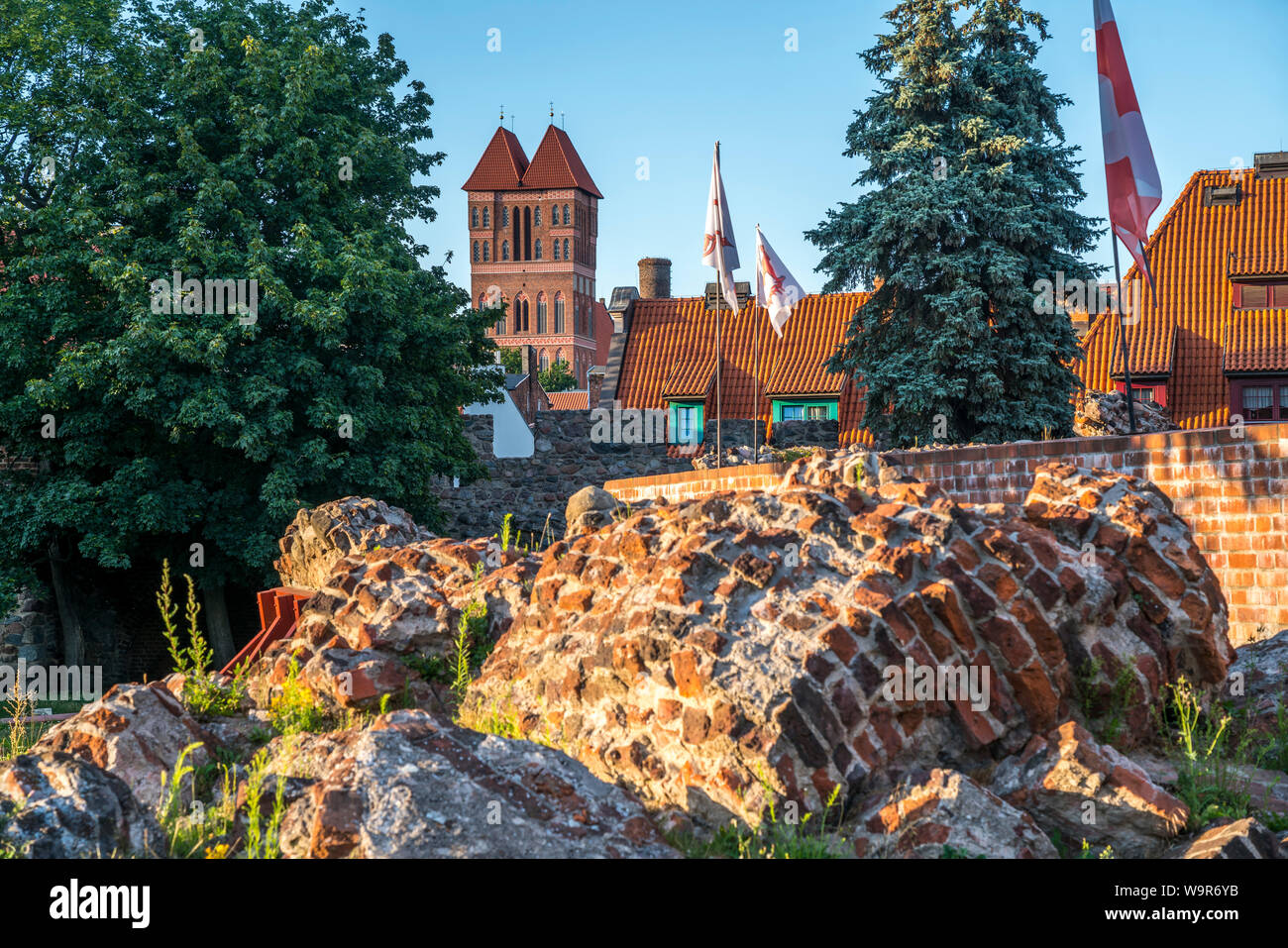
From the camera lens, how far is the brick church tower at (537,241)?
113m

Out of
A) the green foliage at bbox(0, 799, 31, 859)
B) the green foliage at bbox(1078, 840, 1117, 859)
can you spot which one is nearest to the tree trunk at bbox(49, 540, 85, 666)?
the green foliage at bbox(0, 799, 31, 859)

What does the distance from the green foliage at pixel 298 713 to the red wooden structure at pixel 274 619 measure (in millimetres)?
1739

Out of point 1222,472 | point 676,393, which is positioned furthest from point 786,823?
point 676,393

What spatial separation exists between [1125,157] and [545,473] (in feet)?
57.7

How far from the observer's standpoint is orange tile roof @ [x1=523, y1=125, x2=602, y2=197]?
112944mm

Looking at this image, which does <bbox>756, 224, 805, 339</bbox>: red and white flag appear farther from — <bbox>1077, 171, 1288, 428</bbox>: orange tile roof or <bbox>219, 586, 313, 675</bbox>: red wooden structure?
<bbox>1077, 171, 1288, 428</bbox>: orange tile roof

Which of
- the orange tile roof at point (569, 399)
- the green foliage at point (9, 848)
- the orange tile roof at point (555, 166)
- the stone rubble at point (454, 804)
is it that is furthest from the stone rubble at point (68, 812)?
the orange tile roof at point (555, 166)

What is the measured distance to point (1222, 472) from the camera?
364 inches

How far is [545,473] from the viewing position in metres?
27.6

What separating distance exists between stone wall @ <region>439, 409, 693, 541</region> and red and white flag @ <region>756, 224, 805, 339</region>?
346 inches

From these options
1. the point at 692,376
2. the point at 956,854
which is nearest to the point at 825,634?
the point at 956,854

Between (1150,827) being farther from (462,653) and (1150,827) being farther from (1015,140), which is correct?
(1015,140)

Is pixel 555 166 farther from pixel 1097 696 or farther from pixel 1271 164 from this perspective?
pixel 1097 696

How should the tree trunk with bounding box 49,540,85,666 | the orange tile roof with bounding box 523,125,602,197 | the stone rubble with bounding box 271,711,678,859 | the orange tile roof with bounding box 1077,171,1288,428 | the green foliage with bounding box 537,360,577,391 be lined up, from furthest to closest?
the orange tile roof with bounding box 523,125,602,197 → the green foliage with bounding box 537,360,577,391 → the orange tile roof with bounding box 1077,171,1288,428 → the tree trunk with bounding box 49,540,85,666 → the stone rubble with bounding box 271,711,678,859
